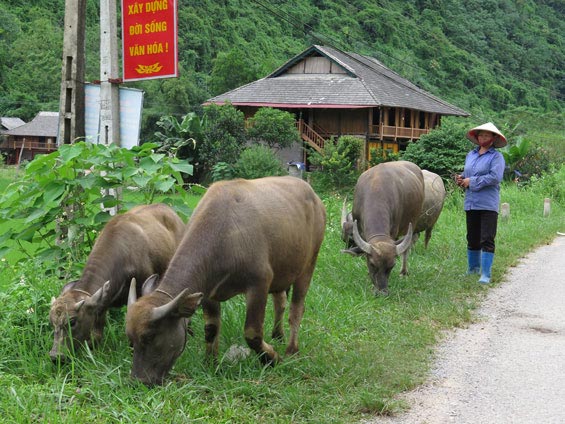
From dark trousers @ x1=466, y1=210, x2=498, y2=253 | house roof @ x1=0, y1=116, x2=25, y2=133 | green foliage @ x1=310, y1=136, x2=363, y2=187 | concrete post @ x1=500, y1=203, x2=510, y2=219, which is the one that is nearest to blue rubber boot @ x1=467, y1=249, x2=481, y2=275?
dark trousers @ x1=466, y1=210, x2=498, y2=253

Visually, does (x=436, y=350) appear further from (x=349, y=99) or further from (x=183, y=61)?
(x=183, y=61)

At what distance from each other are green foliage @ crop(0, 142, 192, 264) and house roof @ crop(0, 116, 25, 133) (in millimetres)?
54139

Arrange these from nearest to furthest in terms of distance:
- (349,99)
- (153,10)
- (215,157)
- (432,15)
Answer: (153,10)
(215,157)
(349,99)
(432,15)

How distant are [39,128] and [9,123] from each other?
16.8ft

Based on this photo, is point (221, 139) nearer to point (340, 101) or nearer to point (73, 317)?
point (340, 101)

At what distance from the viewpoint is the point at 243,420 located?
15.0 ft

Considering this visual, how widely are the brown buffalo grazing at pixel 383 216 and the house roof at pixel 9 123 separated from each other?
174 ft

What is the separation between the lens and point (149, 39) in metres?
7.32

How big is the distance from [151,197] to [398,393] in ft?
11.1

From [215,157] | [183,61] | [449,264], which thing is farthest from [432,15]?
[449,264]

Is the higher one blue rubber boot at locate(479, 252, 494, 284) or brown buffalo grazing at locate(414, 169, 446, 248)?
brown buffalo grazing at locate(414, 169, 446, 248)

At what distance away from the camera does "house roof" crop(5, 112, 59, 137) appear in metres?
54.4

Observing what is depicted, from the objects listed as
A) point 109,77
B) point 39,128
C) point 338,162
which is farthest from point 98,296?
point 39,128

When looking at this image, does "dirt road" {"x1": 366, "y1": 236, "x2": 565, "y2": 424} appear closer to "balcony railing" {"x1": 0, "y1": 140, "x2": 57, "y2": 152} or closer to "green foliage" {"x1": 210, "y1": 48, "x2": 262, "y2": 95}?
"green foliage" {"x1": 210, "y1": 48, "x2": 262, "y2": 95}
